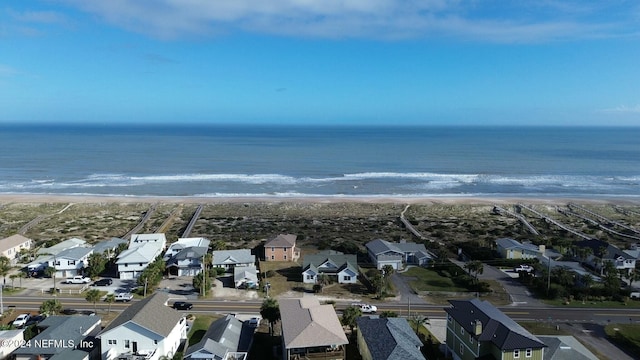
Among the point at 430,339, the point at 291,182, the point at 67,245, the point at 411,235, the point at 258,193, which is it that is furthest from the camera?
the point at 291,182

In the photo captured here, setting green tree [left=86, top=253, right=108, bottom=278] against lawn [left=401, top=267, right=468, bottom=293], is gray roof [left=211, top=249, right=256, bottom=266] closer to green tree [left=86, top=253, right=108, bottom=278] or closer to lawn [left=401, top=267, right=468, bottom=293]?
green tree [left=86, top=253, right=108, bottom=278]

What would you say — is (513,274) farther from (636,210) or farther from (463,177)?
(463,177)

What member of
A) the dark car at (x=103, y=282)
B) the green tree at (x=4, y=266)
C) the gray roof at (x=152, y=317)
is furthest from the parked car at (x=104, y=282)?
the gray roof at (x=152, y=317)

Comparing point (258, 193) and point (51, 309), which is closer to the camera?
point (51, 309)

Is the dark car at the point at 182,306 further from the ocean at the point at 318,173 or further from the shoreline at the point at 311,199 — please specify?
the ocean at the point at 318,173

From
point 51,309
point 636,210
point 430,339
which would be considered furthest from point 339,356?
point 636,210

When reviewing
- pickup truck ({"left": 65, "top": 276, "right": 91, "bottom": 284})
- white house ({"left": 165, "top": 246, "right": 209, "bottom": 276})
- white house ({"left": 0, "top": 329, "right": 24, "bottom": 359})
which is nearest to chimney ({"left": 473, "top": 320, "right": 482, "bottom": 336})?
white house ({"left": 0, "top": 329, "right": 24, "bottom": 359})
